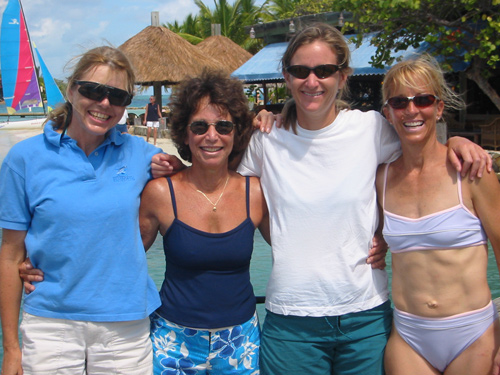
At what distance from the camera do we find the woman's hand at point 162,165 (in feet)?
8.46

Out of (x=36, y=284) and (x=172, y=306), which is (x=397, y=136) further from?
(x=36, y=284)

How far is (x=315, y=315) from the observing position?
243 centimetres

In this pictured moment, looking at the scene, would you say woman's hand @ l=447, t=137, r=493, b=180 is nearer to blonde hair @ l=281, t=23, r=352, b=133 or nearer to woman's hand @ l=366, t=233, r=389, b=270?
woman's hand @ l=366, t=233, r=389, b=270

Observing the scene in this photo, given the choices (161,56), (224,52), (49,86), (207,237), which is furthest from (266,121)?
(49,86)

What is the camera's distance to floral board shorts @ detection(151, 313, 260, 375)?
2.47 metres

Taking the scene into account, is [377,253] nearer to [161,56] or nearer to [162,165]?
[162,165]

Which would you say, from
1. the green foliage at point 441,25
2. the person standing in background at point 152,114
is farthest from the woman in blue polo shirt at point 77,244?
the person standing in background at point 152,114

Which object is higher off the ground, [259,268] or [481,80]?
[481,80]

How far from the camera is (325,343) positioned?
2.49 metres

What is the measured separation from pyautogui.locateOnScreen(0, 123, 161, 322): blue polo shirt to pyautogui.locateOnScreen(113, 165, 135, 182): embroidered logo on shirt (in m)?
0.01

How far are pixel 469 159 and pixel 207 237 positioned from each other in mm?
1251

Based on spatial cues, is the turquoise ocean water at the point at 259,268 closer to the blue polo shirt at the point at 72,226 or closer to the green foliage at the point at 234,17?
the blue polo shirt at the point at 72,226

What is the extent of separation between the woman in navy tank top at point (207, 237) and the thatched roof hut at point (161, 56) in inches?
775

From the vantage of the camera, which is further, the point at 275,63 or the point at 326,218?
the point at 275,63
